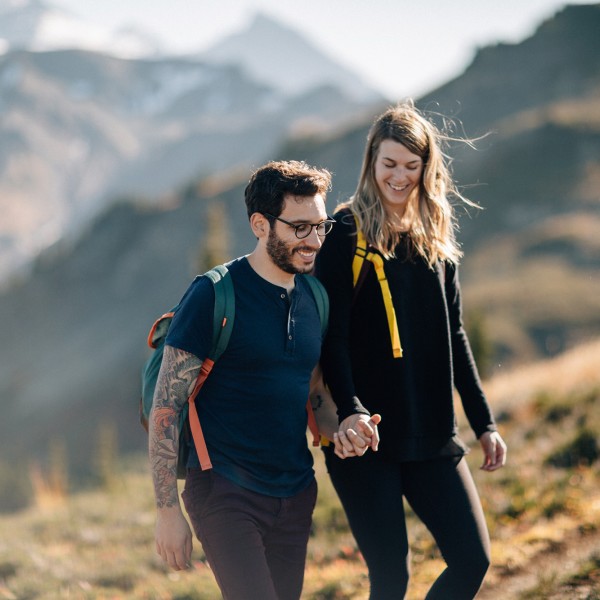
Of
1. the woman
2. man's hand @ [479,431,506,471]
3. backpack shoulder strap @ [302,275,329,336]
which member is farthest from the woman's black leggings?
backpack shoulder strap @ [302,275,329,336]

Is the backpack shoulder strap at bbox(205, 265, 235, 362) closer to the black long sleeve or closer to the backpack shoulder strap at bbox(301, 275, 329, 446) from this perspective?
the backpack shoulder strap at bbox(301, 275, 329, 446)

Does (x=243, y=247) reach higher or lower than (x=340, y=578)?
higher

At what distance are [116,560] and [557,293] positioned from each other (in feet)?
109

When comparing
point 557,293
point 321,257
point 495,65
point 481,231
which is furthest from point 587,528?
point 495,65

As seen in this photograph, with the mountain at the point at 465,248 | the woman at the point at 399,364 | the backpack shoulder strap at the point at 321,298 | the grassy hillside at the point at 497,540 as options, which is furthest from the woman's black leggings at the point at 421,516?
the mountain at the point at 465,248

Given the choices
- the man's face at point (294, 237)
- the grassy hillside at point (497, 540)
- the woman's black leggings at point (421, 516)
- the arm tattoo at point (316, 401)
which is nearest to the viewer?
the man's face at point (294, 237)

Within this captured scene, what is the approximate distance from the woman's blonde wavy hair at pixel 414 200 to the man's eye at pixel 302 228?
1.37 ft

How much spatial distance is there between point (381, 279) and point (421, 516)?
1.12 metres

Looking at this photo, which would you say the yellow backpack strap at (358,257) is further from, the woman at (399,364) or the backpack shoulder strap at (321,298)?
the backpack shoulder strap at (321,298)

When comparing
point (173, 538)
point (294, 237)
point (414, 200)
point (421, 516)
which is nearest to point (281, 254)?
point (294, 237)

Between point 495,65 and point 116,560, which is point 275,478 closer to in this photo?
point 116,560

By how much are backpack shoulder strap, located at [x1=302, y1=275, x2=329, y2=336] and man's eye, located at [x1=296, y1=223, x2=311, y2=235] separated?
12.3 inches

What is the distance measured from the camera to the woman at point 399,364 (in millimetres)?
3488

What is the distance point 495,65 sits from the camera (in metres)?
73.6
